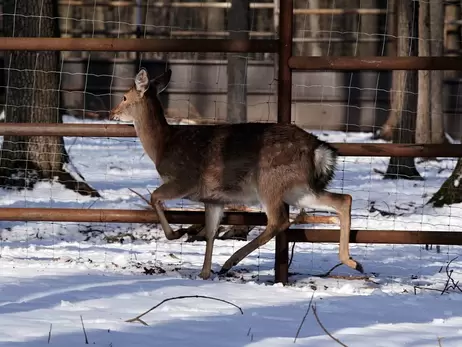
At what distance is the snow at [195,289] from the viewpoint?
5.33m

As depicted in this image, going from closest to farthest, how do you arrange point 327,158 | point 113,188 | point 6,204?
point 327,158
point 6,204
point 113,188

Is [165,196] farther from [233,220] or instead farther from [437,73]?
[437,73]

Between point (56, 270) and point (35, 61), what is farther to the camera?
point (35, 61)

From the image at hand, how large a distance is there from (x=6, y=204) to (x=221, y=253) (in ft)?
9.73

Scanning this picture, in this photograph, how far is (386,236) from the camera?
729 cm

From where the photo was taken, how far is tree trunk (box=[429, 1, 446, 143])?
16.8 metres

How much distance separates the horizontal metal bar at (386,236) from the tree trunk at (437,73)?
942 centimetres

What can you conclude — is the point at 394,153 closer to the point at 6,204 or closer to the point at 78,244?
the point at 78,244

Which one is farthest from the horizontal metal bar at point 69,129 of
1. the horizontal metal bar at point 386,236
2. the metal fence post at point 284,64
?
the horizontal metal bar at point 386,236

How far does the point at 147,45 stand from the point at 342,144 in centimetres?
153

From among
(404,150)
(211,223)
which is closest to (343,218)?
(404,150)

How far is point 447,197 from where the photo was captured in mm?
11195

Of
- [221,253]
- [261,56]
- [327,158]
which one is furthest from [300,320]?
[261,56]

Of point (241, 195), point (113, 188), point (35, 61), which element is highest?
point (35, 61)
